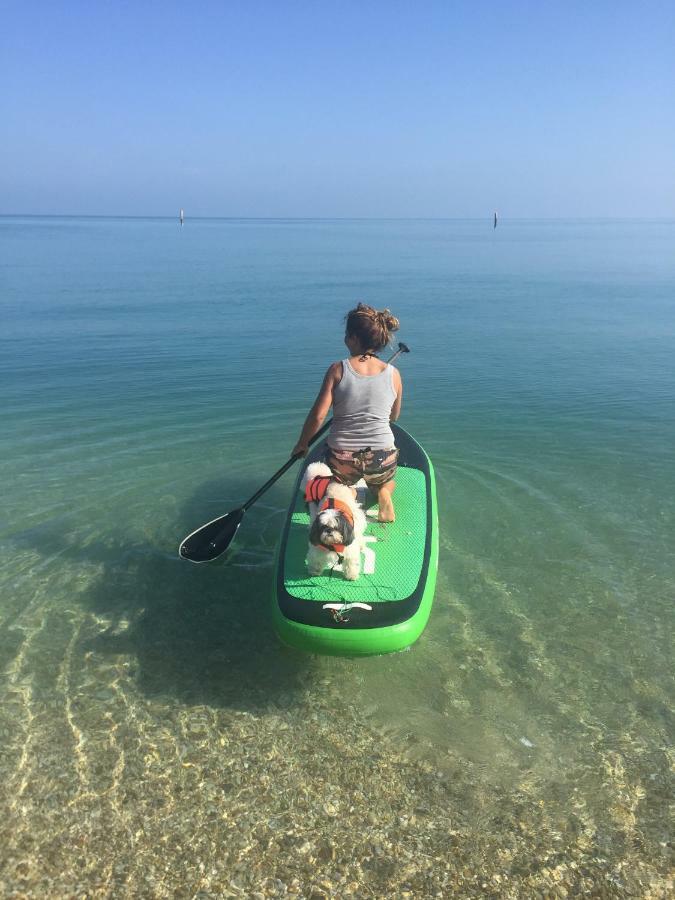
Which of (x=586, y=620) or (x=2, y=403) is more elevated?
(x=2, y=403)

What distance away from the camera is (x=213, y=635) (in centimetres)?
639

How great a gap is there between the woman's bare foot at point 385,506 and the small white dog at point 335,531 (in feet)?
2.58

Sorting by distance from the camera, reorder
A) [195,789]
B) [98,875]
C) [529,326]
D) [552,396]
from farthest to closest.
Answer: [529,326]
[552,396]
[195,789]
[98,875]

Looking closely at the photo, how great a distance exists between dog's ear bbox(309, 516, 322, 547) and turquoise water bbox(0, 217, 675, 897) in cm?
139

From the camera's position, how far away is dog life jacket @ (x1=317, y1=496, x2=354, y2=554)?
5266 mm

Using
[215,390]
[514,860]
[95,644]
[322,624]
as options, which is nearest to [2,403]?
[215,390]

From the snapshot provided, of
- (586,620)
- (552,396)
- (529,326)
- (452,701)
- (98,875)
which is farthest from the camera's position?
(529,326)

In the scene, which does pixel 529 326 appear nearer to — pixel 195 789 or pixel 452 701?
pixel 452 701

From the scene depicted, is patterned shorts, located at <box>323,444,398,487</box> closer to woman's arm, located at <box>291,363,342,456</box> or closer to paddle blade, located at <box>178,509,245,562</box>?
woman's arm, located at <box>291,363,342,456</box>

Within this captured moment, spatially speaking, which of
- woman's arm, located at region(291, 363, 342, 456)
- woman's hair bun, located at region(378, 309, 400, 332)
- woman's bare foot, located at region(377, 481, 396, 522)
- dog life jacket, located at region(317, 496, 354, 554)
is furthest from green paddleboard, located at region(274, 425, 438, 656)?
woman's hair bun, located at region(378, 309, 400, 332)

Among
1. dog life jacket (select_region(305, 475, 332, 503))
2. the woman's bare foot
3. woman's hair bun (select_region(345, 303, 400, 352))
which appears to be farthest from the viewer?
the woman's bare foot

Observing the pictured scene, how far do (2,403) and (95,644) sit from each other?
904 cm

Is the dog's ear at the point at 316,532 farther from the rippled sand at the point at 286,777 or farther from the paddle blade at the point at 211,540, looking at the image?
the paddle blade at the point at 211,540

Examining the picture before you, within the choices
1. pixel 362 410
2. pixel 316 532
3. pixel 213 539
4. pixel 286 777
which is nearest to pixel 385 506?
pixel 362 410
